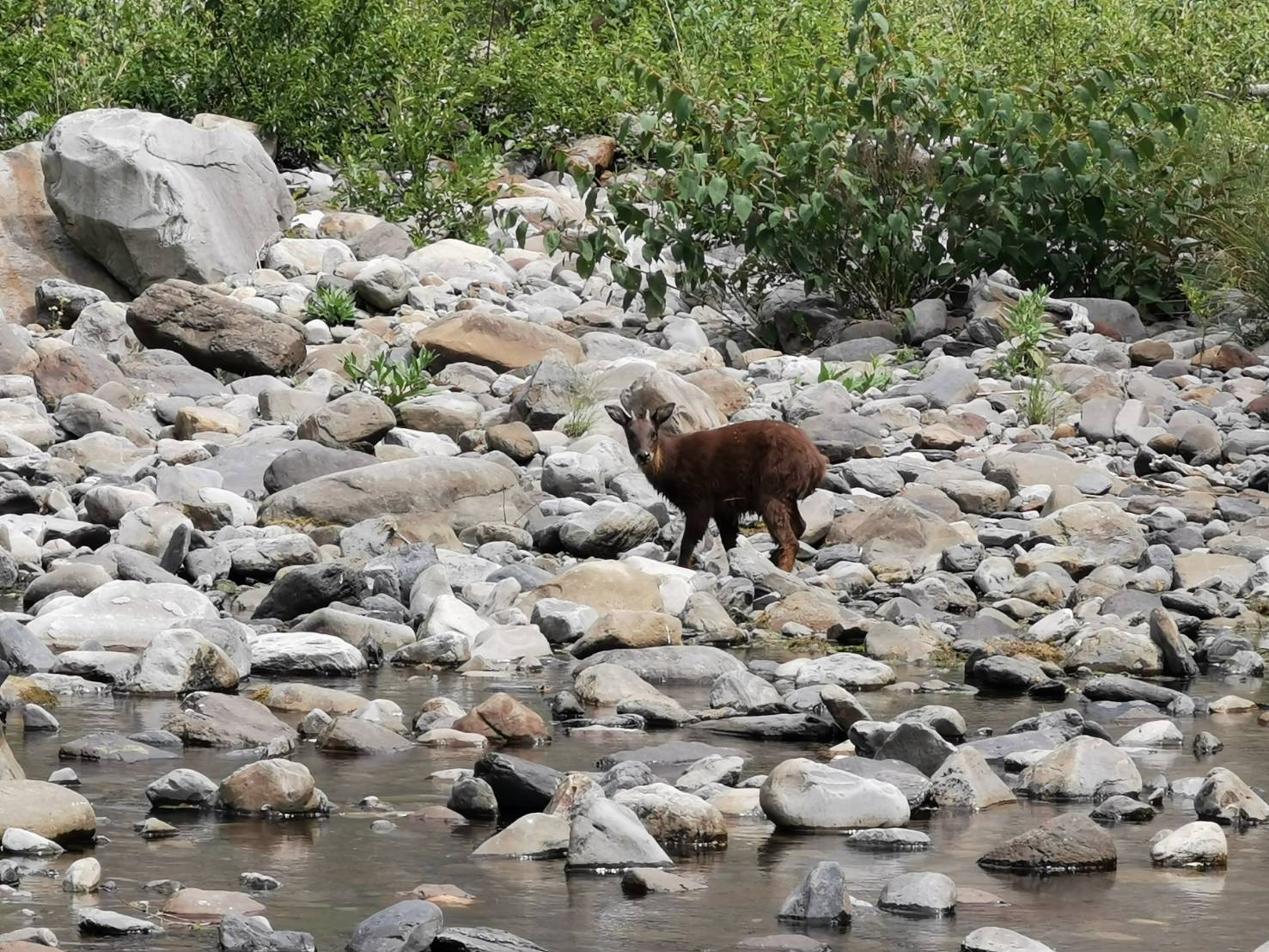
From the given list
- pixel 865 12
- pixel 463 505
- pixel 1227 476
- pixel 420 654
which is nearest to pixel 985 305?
pixel 865 12

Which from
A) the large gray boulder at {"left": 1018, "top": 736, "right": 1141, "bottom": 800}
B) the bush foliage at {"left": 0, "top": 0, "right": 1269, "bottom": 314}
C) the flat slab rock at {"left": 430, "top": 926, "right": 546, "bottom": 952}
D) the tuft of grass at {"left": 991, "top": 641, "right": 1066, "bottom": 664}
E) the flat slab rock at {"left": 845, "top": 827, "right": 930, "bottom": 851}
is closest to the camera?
the flat slab rock at {"left": 430, "top": 926, "right": 546, "bottom": 952}

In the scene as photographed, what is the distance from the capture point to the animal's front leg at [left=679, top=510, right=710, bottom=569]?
964 cm

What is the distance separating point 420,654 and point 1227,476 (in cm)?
572

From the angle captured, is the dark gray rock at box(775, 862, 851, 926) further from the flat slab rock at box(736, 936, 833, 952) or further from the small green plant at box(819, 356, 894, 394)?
the small green plant at box(819, 356, 894, 394)

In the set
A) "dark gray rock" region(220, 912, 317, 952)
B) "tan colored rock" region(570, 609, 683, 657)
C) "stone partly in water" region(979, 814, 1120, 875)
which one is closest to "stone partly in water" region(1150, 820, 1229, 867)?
"stone partly in water" region(979, 814, 1120, 875)

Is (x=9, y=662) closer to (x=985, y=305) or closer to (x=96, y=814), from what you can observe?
(x=96, y=814)

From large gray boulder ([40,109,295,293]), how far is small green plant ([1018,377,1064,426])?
6.93 m

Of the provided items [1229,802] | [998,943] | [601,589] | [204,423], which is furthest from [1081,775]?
[204,423]

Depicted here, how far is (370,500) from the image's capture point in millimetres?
9914

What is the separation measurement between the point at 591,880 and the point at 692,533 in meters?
5.48

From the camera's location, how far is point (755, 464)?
9.58 metres

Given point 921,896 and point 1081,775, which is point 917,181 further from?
point 921,896

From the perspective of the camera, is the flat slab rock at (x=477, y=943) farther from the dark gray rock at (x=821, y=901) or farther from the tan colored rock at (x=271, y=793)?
the tan colored rock at (x=271, y=793)

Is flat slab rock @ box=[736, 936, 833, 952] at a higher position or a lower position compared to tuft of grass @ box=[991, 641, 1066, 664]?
lower
